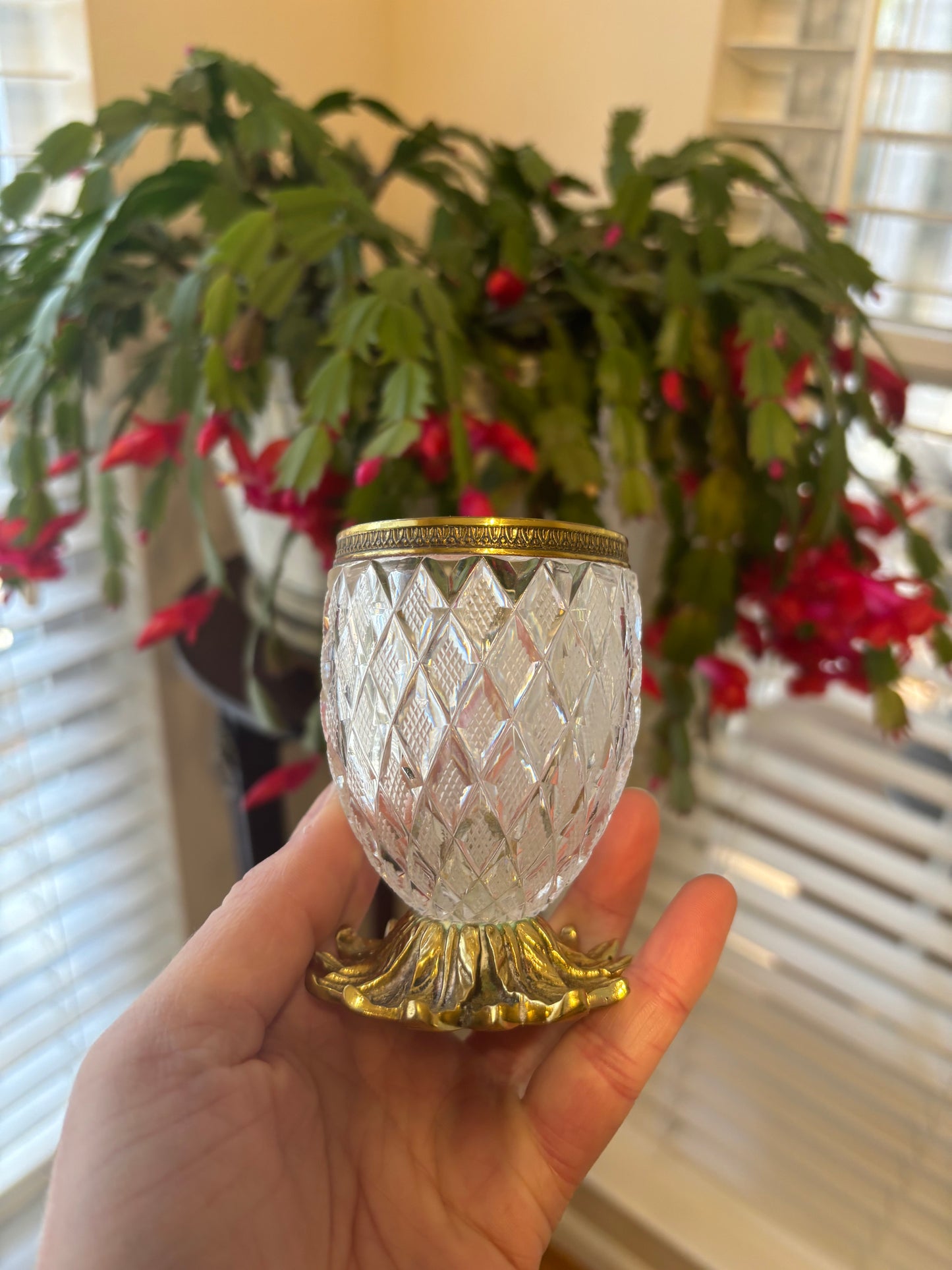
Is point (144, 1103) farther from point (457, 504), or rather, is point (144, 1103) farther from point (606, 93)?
point (606, 93)

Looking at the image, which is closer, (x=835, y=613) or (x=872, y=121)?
(x=835, y=613)

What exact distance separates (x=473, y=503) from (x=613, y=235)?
307mm

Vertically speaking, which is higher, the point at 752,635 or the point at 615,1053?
the point at 752,635

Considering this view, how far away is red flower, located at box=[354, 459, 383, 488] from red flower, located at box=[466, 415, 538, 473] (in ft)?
0.30

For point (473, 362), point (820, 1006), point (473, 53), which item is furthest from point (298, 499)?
point (820, 1006)

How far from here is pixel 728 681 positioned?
32.7 inches

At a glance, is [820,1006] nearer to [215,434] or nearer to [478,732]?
[478,732]

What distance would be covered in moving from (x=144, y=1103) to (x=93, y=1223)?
60mm

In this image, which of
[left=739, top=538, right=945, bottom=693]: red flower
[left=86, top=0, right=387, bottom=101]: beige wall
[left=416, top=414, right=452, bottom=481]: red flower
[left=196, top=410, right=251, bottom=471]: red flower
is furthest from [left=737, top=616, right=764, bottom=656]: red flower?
[left=86, top=0, right=387, bottom=101]: beige wall

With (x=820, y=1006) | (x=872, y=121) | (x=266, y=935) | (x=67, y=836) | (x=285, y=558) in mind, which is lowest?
(x=820, y=1006)

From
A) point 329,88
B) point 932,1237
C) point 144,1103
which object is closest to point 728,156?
point 329,88

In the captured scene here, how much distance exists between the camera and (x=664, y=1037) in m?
0.63

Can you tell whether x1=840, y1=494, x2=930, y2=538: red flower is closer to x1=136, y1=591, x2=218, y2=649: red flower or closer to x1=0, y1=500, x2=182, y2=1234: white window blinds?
x1=136, y1=591, x2=218, y2=649: red flower

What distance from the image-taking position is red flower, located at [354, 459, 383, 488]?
0.59 metres
